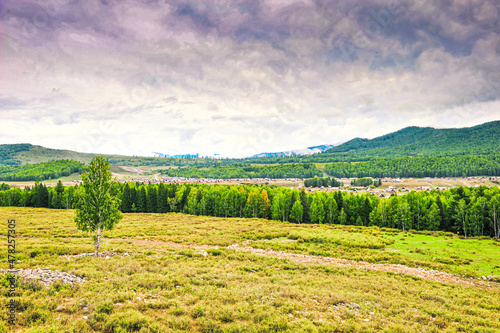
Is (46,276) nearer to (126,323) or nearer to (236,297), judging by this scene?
(126,323)

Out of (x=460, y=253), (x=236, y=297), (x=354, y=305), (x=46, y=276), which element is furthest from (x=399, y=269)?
(x=46, y=276)

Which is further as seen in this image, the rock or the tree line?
the tree line

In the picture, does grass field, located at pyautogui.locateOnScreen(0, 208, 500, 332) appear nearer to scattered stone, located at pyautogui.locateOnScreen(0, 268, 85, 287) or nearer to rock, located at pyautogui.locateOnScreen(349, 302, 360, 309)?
rock, located at pyautogui.locateOnScreen(349, 302, 360, 309)

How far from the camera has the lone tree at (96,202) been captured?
2284 centimetres

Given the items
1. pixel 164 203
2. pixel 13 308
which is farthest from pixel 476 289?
pixel 164 203

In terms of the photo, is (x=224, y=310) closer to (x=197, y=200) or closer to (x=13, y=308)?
(x=13, y=308)

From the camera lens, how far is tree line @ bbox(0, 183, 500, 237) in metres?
55.4

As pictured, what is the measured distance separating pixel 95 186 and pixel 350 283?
83.0 feet

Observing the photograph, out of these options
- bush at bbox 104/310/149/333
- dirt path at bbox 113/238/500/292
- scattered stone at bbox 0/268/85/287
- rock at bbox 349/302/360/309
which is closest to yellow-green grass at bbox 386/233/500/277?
dirt path at bbox 113/238/500/292

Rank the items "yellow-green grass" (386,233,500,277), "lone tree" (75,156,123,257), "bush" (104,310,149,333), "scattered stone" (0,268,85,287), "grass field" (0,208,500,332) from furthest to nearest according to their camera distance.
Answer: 1. "yellow-green grass" (386,233,500,277)
2. "lone tree" (75,156,123,257)
3. "scattered stone" (0,268,85,287)
4. "grass field" (0,208,500,332)
5. "bush" (104,310,149,333)

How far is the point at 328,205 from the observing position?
7125cm

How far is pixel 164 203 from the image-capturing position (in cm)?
9319

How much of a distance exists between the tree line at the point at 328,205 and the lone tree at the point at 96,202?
3853cm

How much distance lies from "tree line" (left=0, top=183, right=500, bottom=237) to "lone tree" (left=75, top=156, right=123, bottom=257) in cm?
3853
